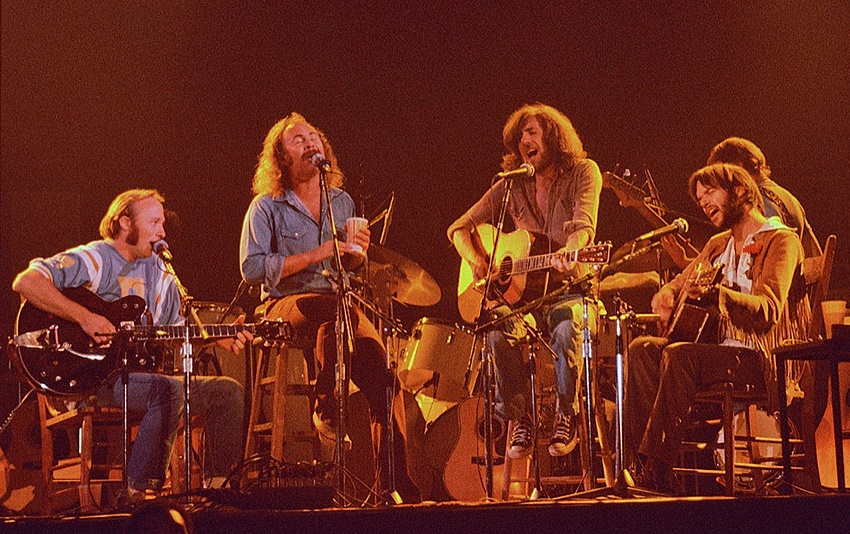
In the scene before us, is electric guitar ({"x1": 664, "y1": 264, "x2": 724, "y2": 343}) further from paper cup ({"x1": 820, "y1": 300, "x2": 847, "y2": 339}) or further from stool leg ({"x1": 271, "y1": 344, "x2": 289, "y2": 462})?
stool leg ({"x1": 271, "y1": 344, "x2": 289, "y2": 462})

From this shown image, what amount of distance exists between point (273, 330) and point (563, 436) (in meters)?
1.46

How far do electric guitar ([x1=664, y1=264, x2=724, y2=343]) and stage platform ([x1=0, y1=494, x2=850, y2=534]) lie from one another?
5.13ft

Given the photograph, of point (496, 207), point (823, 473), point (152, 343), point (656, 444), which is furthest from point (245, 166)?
point (823, 473)

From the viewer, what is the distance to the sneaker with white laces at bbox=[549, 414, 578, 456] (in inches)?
187

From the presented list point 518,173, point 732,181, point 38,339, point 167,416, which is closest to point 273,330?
point 167,416

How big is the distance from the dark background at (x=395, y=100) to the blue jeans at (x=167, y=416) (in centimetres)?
192

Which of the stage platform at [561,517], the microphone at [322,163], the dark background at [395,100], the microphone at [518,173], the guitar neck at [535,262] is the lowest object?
the stage platform at [561,517]

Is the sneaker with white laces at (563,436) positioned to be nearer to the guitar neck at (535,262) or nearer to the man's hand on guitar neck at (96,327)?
the guitar neck at (535,262)

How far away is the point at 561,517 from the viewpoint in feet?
11.3

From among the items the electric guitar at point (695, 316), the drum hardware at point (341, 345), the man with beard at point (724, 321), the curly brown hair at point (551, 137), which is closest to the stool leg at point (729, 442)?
the man with beard at point (724, 321)

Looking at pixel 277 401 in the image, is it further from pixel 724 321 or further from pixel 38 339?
pixel 724 321

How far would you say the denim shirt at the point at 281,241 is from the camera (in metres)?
5.16

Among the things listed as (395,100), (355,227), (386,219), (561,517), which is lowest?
(561,517)

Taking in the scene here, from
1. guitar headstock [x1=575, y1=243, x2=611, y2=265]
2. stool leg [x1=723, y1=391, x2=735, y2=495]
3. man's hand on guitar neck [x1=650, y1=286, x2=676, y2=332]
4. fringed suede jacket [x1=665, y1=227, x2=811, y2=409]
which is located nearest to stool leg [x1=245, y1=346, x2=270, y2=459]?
guitar headstock [x1=575, y1=243, x2=611, y2=265]
